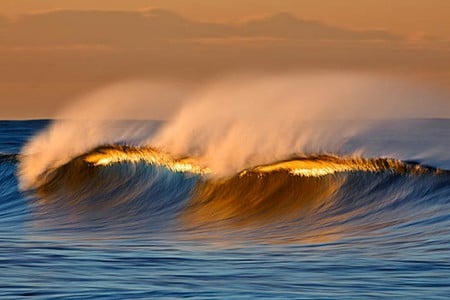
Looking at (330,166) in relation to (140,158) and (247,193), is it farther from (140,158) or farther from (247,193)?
(140,158)

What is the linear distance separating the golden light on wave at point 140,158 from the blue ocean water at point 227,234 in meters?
0.16

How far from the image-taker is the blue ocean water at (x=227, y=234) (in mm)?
10773

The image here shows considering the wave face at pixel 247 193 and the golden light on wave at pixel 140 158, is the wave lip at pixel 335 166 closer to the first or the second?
the wave face at pixel 247 193

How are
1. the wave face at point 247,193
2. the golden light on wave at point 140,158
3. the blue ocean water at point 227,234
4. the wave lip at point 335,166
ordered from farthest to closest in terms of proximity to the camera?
the golden light on wave at point 140,158 < the wave lip at point 335,166 < the wave face at point 247,193 < the blue ocean water at point 227,234

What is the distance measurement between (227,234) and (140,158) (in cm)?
777

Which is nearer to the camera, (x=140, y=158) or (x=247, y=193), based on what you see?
(x=247, y=193)

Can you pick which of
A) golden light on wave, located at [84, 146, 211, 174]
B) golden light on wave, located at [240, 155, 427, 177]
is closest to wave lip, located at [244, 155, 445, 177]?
golden light on wave, located at [240, 155, 427, 177]

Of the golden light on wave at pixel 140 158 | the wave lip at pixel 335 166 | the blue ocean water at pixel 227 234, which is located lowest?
the blue ocean water at pixel 227 234

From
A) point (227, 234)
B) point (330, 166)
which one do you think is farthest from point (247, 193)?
point (227, 234)

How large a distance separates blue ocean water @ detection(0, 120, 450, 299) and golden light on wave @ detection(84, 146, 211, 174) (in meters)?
0.16

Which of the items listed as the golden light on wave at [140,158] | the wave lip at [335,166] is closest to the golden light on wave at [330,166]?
the wave lip at [335,166]

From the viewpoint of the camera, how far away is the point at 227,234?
15742 millimetres

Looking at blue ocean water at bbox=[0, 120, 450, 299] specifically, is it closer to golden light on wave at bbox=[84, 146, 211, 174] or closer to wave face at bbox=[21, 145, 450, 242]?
wave face at bbox=[21, 145, 450, 242]

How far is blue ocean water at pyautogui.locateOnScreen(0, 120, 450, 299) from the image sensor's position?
A: 10.8 m
